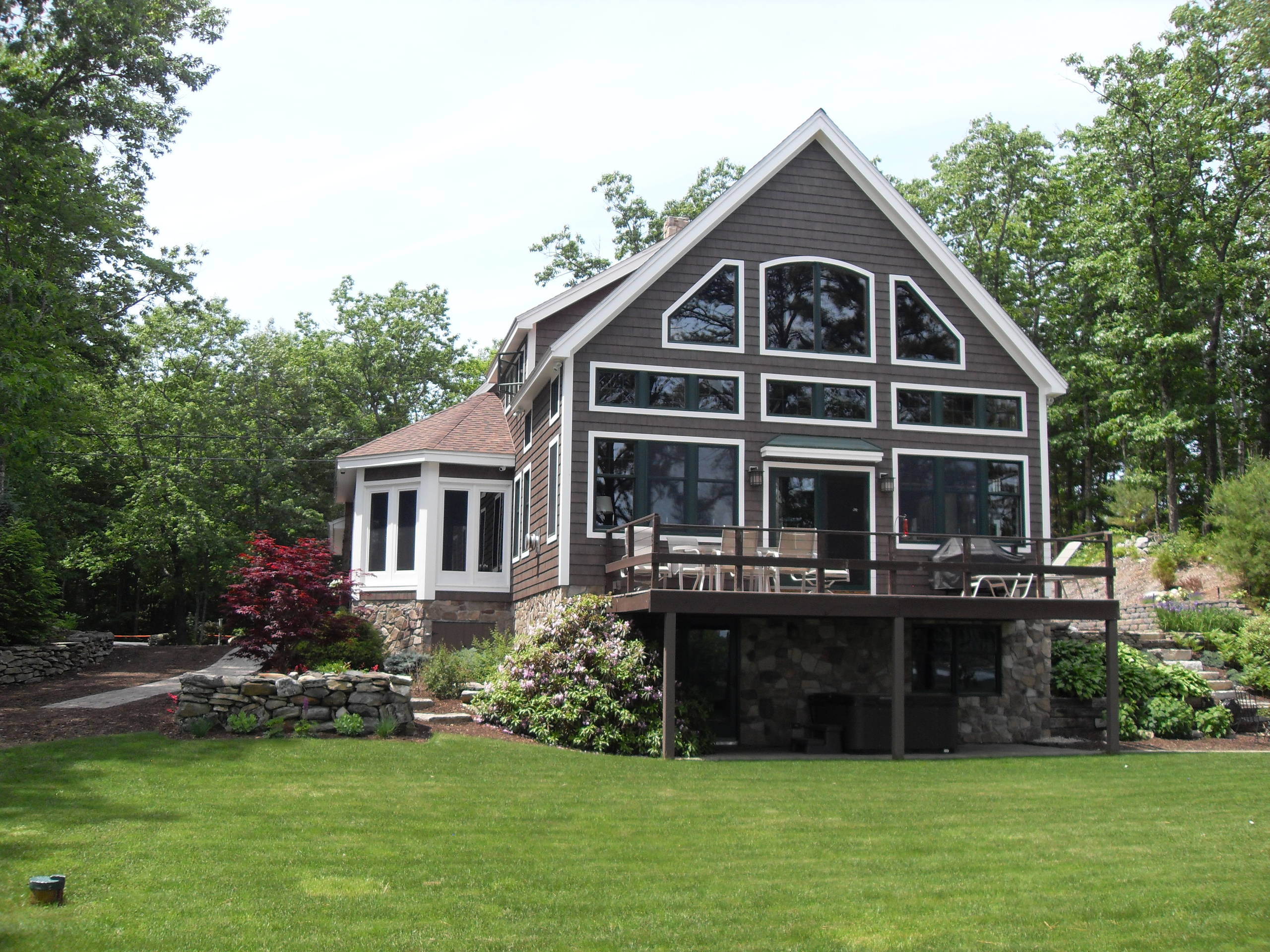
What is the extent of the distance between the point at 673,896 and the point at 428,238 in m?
20.7

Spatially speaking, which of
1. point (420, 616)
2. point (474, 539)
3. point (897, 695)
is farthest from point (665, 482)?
point (420, 616)

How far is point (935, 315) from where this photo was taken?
17.9 m

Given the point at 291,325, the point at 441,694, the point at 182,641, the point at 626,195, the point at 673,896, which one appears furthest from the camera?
the point at 291,325

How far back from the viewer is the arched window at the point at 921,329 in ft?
58.4

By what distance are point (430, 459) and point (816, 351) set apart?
7436 millimetres

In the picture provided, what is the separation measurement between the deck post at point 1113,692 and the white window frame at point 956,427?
149 inches

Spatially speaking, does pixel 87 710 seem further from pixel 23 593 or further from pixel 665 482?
pixel 665 482

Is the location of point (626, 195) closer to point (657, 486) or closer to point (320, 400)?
point (320, 400)

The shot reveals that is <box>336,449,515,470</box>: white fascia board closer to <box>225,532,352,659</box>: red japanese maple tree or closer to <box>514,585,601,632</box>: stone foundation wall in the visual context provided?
<box>514,585,601,632</box>: stone foundation wall

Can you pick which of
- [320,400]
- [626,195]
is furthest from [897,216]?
[320,400]

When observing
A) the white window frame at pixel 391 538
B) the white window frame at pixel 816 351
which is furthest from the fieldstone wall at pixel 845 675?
the white window frame at pixel 391 538

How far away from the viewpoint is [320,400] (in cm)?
3762

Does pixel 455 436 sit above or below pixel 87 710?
above

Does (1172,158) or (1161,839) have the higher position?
(1172,158)
